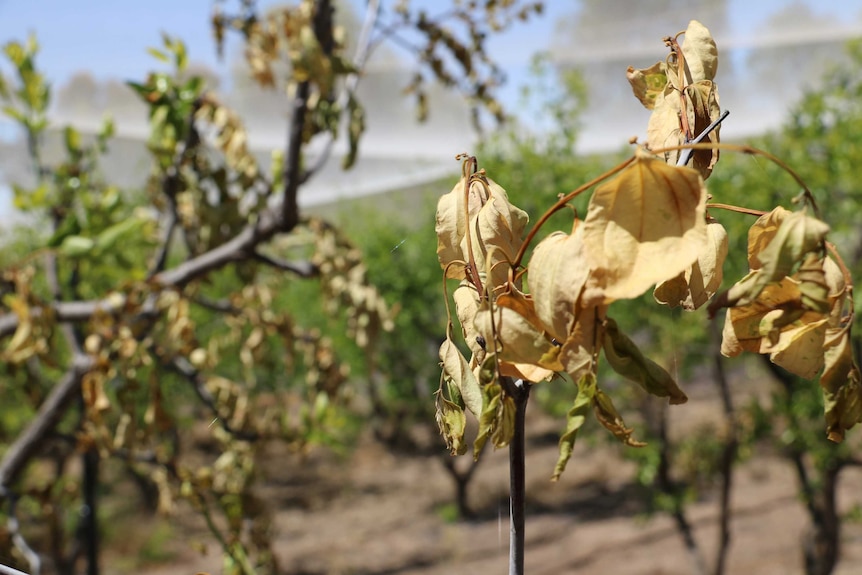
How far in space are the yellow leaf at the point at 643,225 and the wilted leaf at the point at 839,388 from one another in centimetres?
9

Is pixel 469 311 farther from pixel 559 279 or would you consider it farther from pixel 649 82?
pixel 649 82

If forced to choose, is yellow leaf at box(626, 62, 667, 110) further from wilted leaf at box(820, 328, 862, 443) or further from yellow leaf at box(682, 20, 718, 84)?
wilted leaf at box(820, 328, 862, 443)

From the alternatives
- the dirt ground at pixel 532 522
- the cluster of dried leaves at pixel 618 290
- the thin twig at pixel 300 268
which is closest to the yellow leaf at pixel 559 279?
the cluster of dried leaves at pixel 618 290

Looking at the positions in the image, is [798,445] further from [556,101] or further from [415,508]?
[415,508]

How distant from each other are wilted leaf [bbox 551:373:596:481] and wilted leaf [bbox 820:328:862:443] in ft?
0.34

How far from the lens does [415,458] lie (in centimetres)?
659

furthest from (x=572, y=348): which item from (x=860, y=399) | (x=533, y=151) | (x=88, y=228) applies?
(x=533, y=151)

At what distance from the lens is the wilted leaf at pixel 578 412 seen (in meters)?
0.30

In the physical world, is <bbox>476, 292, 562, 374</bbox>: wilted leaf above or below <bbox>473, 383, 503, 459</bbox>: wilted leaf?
above

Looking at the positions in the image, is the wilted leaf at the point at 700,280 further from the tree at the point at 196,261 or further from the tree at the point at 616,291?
the tree at the point at 196,261

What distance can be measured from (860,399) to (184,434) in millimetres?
7045

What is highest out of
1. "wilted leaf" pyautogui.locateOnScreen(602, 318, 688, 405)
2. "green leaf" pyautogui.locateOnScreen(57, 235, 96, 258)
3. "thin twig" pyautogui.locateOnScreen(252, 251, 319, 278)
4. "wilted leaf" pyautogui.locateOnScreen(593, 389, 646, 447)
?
"wilted leaf" pyautogui.locateOnScreen(602, 318, 688, 405)

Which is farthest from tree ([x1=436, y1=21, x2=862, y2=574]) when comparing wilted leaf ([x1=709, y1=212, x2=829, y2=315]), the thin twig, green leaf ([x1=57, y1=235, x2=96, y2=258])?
the thin twig

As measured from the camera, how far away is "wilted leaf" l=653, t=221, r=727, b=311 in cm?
40
